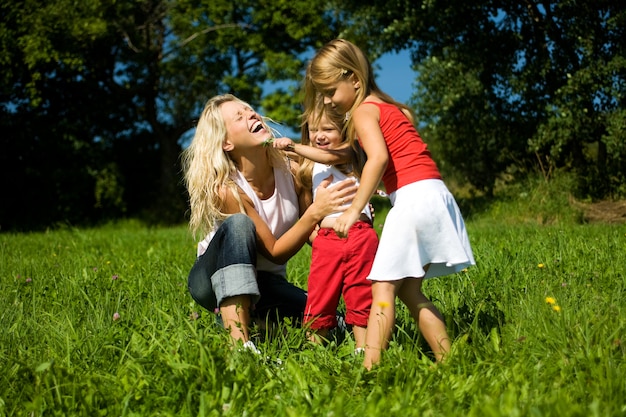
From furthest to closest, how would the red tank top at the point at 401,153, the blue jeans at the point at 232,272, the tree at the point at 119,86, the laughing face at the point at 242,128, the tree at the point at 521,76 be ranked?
the tree at the point at 119,86 → the tree at the point at 521,76 → the laughing face at the point at 242,128 → the blue jeans at the point at 232,272 → the red tank top at the point at 401,153

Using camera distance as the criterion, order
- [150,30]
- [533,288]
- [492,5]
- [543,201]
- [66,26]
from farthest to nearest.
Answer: [150,30]
[66,26]
[492,5]
[543,201]
[533,288]

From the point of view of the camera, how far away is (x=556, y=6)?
1205cm

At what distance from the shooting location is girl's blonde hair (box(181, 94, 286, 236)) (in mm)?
3354

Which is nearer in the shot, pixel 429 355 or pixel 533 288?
pixel 429 355

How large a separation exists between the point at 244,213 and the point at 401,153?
81cm

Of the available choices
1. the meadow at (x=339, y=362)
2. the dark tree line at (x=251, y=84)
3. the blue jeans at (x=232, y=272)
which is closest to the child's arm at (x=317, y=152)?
the blue jeans at (x=232, y=272)

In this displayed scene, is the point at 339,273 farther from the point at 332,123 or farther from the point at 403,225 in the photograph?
the point at 332,123

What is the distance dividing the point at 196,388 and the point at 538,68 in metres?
11.2

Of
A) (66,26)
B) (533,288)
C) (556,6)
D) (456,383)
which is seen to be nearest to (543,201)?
(556,6)

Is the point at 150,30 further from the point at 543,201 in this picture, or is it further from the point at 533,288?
the point at 533,288

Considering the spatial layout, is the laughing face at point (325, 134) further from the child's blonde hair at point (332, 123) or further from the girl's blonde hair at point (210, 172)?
the girl's blonde hair at point (210, 172)

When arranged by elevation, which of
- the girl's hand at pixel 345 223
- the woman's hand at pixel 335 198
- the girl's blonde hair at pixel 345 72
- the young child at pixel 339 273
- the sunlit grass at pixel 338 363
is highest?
the girl's blonde hair at pixel 345 72

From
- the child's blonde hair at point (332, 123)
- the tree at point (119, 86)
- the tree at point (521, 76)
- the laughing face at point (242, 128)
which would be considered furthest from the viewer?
the tree at point (119, 86)

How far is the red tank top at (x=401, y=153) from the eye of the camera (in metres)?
2.92
